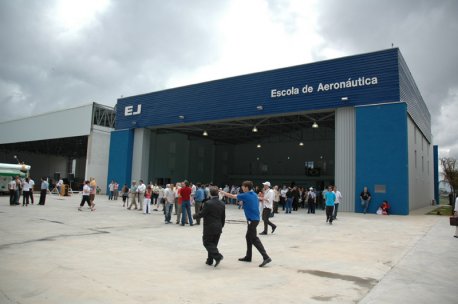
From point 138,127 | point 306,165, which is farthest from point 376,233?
point 306,165

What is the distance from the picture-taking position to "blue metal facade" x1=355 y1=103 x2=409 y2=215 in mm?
20078

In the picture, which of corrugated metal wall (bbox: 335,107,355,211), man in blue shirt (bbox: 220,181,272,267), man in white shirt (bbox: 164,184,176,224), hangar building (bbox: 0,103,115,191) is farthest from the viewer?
hangar building (bbox: 0,103,115,191)

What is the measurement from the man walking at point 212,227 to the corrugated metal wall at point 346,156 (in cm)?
1638

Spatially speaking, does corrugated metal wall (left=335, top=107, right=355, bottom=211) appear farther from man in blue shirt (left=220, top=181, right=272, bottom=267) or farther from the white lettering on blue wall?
man in blue shirt (left=220, top=181, right=272, bottom=267)

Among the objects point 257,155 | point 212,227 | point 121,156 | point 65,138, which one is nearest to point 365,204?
point 212,227

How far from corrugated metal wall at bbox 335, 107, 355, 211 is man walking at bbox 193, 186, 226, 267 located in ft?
53.7

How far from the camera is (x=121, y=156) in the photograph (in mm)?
34031

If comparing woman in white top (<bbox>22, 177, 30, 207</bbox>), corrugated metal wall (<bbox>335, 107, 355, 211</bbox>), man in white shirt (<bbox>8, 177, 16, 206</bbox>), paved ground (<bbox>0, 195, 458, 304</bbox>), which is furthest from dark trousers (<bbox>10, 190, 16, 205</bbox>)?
corrugated metal wall (<bbox>335, 107, 355, 211</bbox>)

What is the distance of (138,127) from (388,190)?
23057 mm

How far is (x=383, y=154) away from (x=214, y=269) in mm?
17186

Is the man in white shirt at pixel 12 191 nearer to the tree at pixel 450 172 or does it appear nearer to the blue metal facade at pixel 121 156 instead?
the blue metal facade at pixel 121 156

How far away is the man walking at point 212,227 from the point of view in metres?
6.70

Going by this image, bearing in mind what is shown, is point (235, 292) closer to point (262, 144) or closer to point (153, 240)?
point (153, 240)

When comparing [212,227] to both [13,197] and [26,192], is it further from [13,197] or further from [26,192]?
[13,197]
